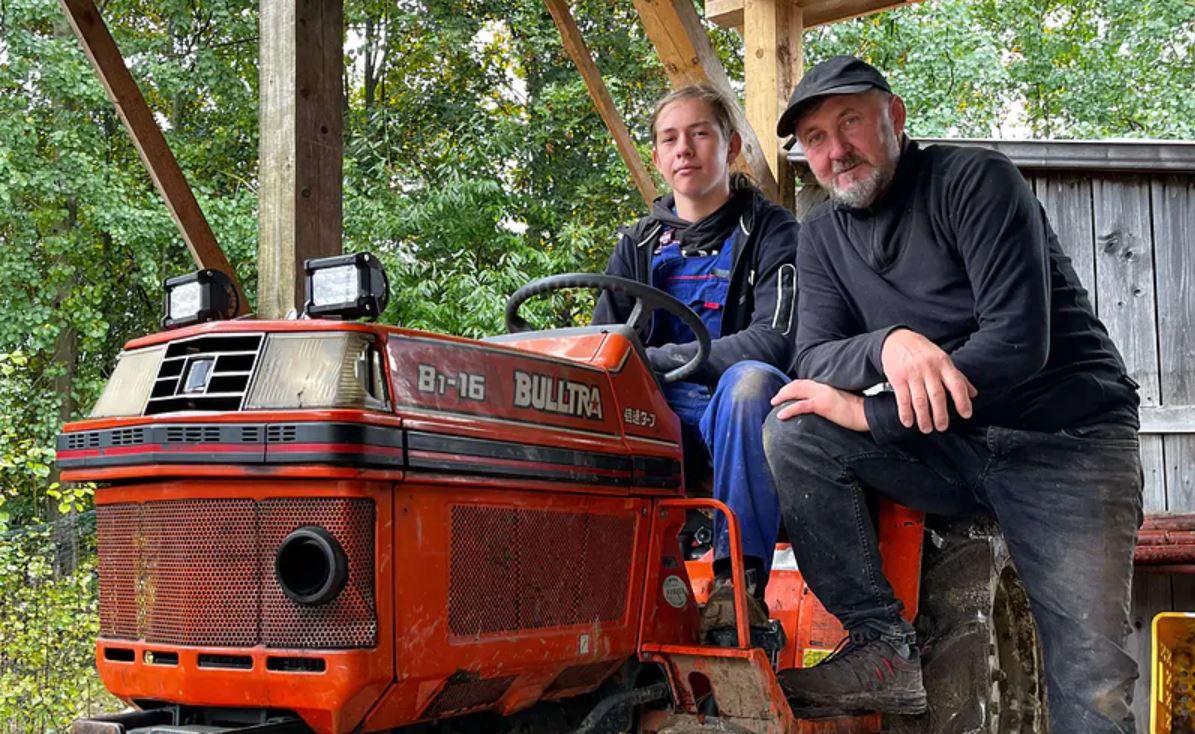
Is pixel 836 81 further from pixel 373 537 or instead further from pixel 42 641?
pixel 42 641

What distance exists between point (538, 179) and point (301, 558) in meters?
12.2

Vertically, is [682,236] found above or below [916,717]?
above

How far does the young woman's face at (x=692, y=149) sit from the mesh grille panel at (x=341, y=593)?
1924mm

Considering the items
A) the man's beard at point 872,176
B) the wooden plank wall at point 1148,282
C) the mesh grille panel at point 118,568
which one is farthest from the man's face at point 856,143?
the wooden plank wall at point 1148,282

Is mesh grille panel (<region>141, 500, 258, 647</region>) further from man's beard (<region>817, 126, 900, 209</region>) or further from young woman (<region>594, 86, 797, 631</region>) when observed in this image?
man's beard (<region>817, 126, 900, 209</region>)

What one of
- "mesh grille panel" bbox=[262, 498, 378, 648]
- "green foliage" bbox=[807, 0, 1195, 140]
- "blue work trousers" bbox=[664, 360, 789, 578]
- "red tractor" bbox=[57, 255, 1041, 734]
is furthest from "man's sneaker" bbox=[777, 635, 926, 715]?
"green foliage" bbox=[807, 0, 1195, 140]

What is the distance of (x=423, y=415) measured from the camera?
2.11m

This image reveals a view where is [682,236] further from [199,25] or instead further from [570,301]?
[199,25]

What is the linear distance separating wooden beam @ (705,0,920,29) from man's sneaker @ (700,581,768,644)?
327 cm

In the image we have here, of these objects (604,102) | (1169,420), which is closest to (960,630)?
(1169,420)

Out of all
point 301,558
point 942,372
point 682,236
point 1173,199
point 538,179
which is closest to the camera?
point 301,558

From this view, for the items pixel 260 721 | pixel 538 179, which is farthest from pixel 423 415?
pixel 538 179

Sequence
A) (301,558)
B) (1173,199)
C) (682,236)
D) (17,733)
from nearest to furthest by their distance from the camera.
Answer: (301,558)
(682,236)
(1173,199)
(17,733)

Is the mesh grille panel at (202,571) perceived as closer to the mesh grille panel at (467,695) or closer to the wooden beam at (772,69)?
Answer: the mesh grille panel at (467,695)
